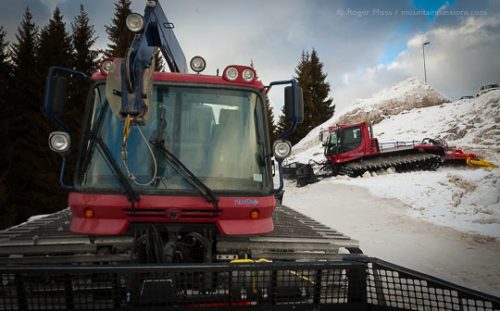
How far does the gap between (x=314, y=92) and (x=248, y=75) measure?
151 feet

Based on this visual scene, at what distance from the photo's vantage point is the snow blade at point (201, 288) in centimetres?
220

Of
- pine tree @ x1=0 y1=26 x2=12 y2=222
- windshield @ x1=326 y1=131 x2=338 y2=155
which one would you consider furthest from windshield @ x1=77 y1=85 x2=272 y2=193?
windshield @ x1=326 y1=131 x2=338 y2=155

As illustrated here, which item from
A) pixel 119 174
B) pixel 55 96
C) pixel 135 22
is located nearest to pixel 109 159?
pixel 119 174

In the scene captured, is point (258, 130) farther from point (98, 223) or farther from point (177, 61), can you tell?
point (177, 61)

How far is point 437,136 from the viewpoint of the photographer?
2830 cm

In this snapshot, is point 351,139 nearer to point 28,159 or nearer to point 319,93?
point 28,159

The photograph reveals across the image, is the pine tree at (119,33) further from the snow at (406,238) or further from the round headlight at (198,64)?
the round headlight at (198,64)

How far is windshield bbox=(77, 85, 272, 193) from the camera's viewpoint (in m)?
3.39

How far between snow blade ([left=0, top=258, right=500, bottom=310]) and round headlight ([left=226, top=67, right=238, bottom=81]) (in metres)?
2.00

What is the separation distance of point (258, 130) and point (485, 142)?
26.7m

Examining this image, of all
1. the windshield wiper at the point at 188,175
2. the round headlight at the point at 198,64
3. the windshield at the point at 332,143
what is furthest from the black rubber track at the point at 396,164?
the windshield wiper at the point at 188,175

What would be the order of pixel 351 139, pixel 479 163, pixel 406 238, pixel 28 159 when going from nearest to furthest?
pixel 406 238 < pixel 28 159 < pixel 479 163 < pixel 351 139

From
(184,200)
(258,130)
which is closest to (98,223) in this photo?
(184,200)

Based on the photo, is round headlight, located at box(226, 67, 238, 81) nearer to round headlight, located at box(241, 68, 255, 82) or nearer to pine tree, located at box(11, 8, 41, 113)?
round headlight, located at box(241, 68, 255, 82)
